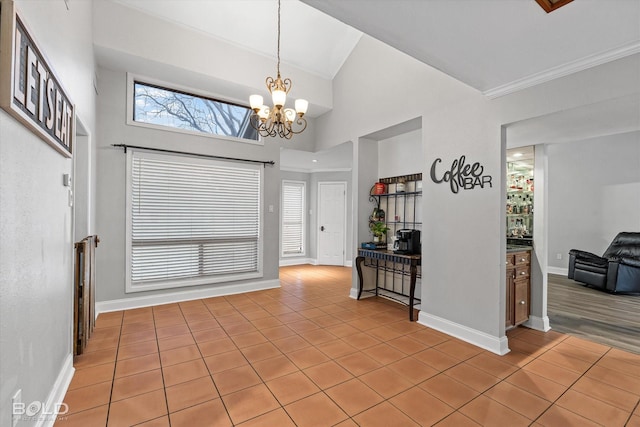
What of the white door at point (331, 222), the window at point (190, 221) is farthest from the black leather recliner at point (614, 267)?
the window at point (190, 221)

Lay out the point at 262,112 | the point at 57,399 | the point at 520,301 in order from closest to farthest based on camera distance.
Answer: the point at 57,399 < the point at 262,112 < the point at 520,301

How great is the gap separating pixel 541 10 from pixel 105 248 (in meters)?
4.88

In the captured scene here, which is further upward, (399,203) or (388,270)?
(399,203)

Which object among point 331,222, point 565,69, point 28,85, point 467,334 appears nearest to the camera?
point 28,85

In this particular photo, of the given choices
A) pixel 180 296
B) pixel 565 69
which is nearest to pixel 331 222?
pixel 180 296

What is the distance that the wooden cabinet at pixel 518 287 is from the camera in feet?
10.4

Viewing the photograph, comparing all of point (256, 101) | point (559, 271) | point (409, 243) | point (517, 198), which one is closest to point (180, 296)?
point (256, 101)

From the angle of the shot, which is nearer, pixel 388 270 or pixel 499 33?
pixel 499 33

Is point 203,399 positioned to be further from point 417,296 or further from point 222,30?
point 222,30

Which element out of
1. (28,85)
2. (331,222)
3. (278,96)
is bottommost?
(331,222)

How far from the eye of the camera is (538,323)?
3365 mm

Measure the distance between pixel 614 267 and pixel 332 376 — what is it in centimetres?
528

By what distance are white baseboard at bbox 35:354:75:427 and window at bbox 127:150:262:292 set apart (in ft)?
6.10

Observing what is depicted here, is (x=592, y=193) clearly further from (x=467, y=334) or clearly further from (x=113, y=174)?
(x=113, y=174)
